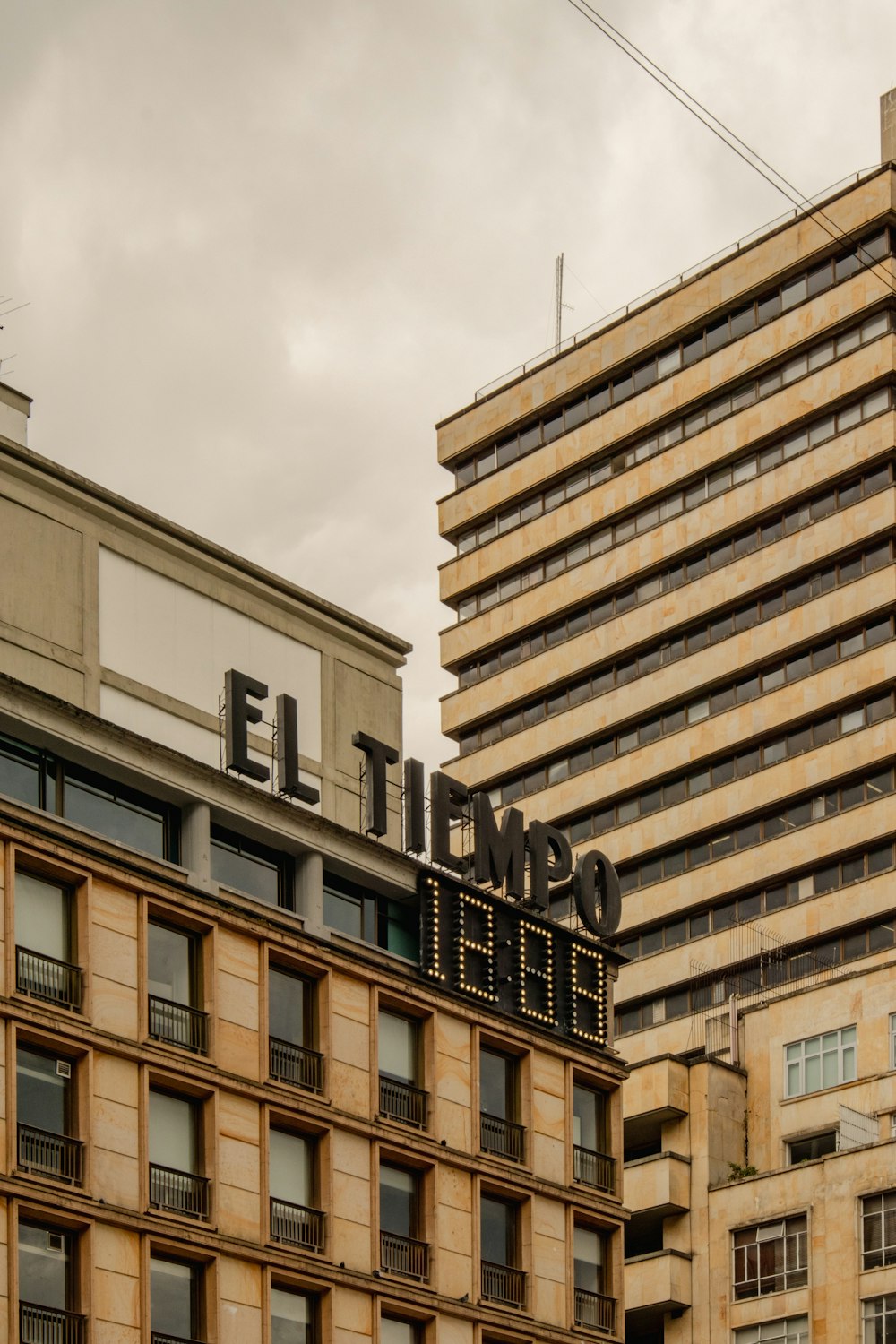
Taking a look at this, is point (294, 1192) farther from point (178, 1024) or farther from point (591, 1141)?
point (591, 1141)

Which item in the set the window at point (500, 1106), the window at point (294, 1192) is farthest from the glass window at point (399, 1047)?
the window at point (294, 1192)

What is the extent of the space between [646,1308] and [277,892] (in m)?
31.6

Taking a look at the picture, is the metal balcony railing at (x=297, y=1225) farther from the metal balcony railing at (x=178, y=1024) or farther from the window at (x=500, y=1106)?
the window at (x=500, y=1106)

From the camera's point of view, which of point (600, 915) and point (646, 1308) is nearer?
point (600, 915)

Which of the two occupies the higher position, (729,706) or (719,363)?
(719,363)

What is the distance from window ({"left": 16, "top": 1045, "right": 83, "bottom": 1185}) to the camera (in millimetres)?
56969

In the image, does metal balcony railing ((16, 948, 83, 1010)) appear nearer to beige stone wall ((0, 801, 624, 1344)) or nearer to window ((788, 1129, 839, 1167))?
beige stone wall ((0, 801, 624, 1344))

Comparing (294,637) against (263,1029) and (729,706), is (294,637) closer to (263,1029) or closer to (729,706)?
(263,1029)

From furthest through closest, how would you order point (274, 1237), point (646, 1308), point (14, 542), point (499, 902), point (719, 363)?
point (719, 363) → point (646, 1308) → point (499, 902) → point (14, 542) → point (274, 1237)

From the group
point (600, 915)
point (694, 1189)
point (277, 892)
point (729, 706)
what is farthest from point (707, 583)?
point (277, 892)

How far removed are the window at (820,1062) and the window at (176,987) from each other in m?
37.1

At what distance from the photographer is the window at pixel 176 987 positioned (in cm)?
6131

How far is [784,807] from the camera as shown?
4387 inches

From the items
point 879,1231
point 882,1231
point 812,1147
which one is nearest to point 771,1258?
point 879,1231
